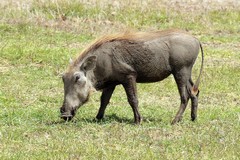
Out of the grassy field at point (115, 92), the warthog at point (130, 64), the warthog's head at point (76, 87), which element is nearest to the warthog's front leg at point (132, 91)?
the warthog at point (130, 64)

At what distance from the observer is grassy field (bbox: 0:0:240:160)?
7.55m

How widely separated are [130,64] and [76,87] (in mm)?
770

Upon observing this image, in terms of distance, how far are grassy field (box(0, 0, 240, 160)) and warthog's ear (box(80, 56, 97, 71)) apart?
0.67 metres

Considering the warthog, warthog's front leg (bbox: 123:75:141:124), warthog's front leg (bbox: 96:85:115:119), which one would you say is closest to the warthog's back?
the warthog

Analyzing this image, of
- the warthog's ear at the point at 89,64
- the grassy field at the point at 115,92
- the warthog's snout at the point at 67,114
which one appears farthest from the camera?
the warthog's ear at the point at 89,64

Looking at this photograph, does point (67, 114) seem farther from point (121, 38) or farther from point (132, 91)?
point (121, 38)

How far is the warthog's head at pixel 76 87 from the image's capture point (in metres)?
9.08

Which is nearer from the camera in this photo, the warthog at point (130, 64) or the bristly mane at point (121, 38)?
the warthog at point (130, 64)

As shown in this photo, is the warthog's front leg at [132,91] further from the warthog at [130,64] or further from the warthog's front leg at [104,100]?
the warthog's front leg at [104,100]

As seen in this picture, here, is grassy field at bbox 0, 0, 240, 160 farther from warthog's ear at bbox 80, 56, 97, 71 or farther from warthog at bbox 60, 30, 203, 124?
warthog's ear at bbox 80, 56, 97, 71

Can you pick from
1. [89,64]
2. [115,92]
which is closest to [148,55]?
[89,64]

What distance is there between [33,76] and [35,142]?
4640mm

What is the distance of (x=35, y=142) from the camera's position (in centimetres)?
776

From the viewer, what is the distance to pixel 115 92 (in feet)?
38.4
